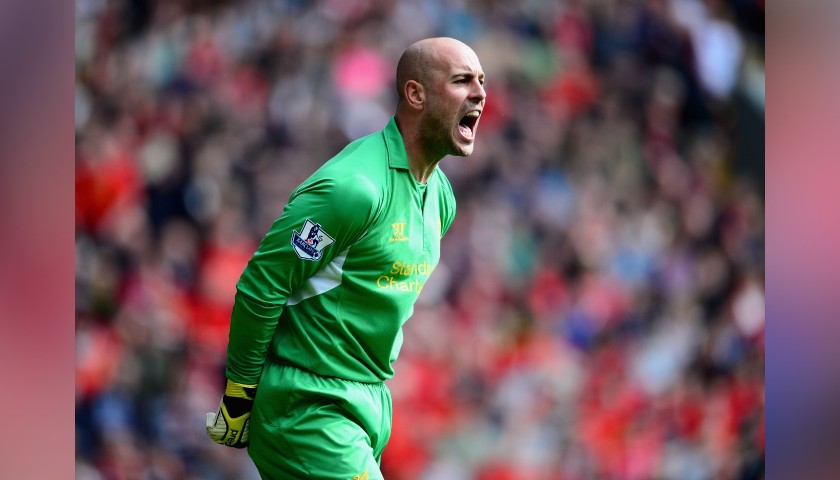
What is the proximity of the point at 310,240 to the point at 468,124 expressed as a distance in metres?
0.52

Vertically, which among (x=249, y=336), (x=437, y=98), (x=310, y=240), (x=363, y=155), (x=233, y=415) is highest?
(x=437, y=98)

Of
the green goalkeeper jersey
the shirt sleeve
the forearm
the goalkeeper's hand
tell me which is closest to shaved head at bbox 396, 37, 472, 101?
the green goalkeeper jersey

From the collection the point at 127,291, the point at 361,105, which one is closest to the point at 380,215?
the point at 361,105

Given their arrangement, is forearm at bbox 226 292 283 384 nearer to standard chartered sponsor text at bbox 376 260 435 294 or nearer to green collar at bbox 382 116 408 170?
standard chartered sponsor text at bbox 376 260 435 294

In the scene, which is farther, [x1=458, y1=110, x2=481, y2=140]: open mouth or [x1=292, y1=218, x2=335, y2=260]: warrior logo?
[x1=458, y1=110, x2=481, y2=140]: open mouth

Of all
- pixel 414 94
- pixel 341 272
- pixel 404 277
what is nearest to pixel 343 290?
pixel 341 272

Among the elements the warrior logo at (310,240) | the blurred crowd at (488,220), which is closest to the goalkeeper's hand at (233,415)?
the warrior logo at (310,240)

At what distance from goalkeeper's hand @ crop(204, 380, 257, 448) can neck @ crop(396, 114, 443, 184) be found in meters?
0.61

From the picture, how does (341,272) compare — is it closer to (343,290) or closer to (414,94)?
(343,290)

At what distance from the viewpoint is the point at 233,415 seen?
2641 millimetres

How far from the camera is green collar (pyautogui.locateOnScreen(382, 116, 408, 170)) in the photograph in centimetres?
263
